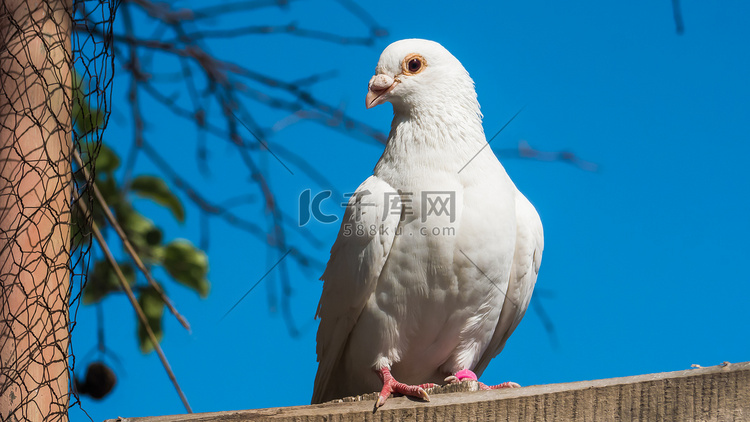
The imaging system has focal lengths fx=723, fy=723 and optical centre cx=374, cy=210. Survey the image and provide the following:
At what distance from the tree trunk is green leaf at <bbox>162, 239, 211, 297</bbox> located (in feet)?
6.15

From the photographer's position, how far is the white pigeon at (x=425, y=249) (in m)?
3.49

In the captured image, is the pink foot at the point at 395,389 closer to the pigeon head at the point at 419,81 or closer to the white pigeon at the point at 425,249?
the white pigeon at the point at 425,249

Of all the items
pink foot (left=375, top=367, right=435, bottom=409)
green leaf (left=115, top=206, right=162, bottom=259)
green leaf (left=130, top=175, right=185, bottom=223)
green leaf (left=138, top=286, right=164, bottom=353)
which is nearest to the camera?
pink foot (left=375, top=367, right=435, bottom=409)

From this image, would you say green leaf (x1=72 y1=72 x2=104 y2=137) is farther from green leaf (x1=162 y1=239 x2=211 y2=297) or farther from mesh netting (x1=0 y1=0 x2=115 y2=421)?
green leaf (x1=162 y1=239 x2=211 y2=297)

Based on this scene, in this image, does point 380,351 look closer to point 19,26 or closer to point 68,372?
point 68,372

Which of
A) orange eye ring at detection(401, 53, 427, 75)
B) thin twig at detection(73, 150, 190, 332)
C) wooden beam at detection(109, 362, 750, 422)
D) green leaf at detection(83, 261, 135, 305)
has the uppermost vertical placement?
orange eye ring at detection(401, 53, 427, 75)

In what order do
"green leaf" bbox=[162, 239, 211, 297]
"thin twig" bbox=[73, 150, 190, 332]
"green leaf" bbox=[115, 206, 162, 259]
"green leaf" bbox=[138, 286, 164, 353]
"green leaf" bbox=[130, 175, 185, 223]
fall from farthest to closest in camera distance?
"green leaf" bbox=[130, 175, 185, 223], "green leaf" bbox=[162, 239, 211, 297], "green leaf" bbox=[115, 206, 162, 259], "green leaf" bbox=[138, 286, 164, 353], "thin twig" bbox=[73, 150, 190, 332]

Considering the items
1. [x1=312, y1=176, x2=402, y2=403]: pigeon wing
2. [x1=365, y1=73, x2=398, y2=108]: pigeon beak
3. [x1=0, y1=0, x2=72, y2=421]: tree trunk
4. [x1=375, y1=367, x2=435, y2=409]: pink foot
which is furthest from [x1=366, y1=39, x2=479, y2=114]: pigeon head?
[x1=0, y1=0, x2=72, y2=421]: tree trunk

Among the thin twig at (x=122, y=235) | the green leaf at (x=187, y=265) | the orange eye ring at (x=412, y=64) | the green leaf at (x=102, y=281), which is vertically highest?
the orange eye ring at (x=412, y=64)

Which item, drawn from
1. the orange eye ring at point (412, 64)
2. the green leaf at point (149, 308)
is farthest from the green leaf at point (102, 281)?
the orange eye ring at point (412, 64)

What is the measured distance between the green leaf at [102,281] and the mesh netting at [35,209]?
1116 mm

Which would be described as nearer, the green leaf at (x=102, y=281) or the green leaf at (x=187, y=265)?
the green leaf at (x=102, y=281)

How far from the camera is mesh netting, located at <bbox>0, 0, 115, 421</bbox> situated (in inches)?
108

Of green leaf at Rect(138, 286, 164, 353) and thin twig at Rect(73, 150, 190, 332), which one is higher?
green leaf at Rect(138, 286, 164, 353)
